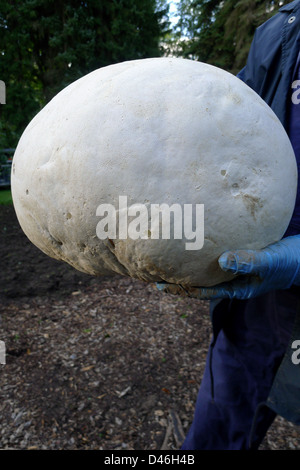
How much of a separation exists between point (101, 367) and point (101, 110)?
238 cm

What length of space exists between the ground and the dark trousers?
0.51 meters

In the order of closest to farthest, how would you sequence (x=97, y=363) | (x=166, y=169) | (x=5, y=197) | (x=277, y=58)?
(x=166, y=169)
(x=277, y=58)
(x=97, y=363)
(x=5, y=197)

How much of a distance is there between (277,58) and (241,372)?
1.63m

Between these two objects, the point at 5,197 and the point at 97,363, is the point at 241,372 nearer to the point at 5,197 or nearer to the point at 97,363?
the point at 97,363

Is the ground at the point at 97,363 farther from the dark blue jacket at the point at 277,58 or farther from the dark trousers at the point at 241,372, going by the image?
the dark blue jacket at the point at 277,58

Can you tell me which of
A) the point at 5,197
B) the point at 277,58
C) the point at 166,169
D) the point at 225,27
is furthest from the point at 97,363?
the point at 5,197

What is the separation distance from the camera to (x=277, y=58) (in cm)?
159

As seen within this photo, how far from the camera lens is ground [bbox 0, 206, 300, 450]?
7.86 ft

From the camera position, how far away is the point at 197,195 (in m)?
1.06

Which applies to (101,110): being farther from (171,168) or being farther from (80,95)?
(171,168)

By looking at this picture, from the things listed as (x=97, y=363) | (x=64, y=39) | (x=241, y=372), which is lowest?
(x=97, y=363)

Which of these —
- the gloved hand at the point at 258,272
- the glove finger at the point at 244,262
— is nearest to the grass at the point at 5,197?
the gloved hand at the point at 258,272

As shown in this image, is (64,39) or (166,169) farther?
(64,39)

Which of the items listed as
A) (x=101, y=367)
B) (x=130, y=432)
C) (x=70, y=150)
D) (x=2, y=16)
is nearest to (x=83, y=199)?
(x=70, y=150)
